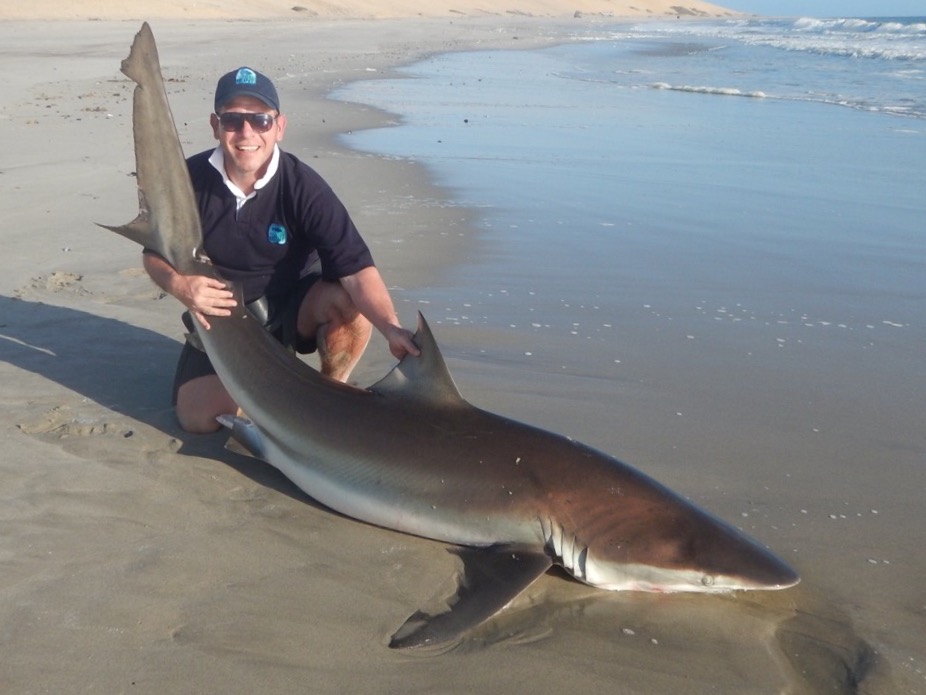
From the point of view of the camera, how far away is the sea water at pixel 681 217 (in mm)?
5766

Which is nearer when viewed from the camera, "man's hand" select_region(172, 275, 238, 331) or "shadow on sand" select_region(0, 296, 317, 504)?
"man's hand" select_region(172, 275, 238, 331)

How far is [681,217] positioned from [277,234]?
471cm

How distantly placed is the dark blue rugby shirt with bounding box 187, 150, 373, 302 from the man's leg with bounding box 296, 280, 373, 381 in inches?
4.2

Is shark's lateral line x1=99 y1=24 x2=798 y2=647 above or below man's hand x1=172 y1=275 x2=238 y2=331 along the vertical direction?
below

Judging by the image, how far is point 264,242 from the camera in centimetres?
446

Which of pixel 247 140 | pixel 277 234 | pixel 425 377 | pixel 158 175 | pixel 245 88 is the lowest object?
pixel 425 377

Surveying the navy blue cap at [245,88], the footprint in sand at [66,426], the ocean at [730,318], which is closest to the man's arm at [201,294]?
the footprint in sand at [66,426]

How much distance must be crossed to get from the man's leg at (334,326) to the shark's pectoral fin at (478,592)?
1.55m

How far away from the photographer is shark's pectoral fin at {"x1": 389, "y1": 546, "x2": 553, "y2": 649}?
2865 millimetres

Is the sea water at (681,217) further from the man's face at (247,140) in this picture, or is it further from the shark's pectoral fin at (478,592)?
the shark's pectoral fin at (478,592)

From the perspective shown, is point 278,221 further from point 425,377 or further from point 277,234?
point 425,377

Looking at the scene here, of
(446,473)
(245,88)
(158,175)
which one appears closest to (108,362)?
(158,175)

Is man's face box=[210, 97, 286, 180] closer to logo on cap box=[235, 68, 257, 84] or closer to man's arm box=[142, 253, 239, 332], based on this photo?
logo on cap box=[235, 68, 257, 84]

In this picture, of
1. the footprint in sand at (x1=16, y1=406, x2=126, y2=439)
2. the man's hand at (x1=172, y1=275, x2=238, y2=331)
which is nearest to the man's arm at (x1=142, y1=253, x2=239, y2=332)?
the man's hand at (x1=172, y1=275, x2=238, y2=331)
